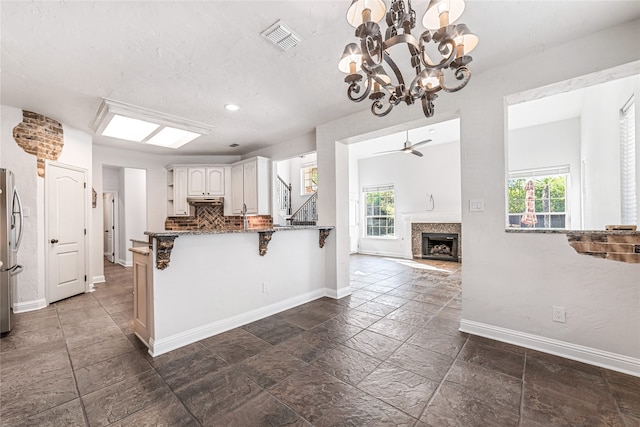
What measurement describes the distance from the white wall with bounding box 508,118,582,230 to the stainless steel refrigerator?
27.1 feet

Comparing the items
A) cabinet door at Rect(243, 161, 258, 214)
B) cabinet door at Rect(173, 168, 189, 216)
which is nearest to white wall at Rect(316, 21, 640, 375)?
cabinet door at Rect(243, 161, 258, 214)

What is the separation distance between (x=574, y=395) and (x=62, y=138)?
21.3ft

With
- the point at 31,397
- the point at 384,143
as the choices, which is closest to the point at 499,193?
the point at 31,397

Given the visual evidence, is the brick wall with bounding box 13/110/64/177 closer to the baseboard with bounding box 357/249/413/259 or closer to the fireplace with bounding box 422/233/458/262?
the baseboard with bounding box 357/249/413/259

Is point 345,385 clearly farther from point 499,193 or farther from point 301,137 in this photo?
point 301,137

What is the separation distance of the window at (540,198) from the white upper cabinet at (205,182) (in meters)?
6.25

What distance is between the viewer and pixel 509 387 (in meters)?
1.84

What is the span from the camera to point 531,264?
241 centimetres

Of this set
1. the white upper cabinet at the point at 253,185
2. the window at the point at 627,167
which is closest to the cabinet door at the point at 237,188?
the white upper cabinet at the point at 253,185

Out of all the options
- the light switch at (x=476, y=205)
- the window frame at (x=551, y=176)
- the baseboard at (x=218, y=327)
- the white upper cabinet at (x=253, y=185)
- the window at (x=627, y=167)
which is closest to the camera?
the baseboard at (x=218, y=327)

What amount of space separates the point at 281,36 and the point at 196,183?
4.44 meters

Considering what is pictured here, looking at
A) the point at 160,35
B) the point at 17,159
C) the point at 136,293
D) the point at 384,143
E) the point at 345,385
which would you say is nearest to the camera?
the point at 345,385

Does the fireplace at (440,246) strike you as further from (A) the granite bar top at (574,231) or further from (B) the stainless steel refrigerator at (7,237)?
(B) the stainless steel refrigerator at (7,237)

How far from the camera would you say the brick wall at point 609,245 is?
2027mm
